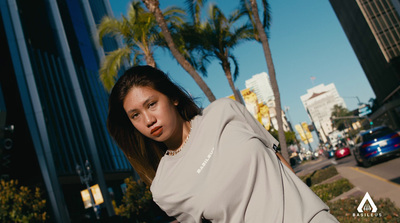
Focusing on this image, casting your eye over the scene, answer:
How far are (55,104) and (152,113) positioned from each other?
3765 cm

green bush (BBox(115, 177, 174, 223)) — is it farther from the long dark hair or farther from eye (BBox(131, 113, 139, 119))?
eye (BBox(131, 113, 139, 119))

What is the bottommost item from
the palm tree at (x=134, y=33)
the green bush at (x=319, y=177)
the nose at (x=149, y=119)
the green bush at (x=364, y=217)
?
the green bush at (x=319, y=177)

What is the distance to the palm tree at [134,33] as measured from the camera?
1244 centimetres

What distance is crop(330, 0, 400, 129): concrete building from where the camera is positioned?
5144 centimetres

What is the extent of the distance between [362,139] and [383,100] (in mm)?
52162

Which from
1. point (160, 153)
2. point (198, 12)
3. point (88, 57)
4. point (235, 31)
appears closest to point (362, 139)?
point (235, 31)

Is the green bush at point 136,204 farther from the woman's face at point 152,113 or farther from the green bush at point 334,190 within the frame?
the woman's face at point 152,113

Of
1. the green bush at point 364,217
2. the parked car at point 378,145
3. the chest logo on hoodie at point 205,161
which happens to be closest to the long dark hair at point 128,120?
the chest logo on hoodie at point 205,161

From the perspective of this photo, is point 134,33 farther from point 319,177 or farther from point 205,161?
point 205,161

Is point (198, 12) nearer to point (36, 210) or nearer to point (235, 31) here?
point (235, 31)

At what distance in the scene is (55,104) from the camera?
36188 mm

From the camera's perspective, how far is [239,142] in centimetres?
142

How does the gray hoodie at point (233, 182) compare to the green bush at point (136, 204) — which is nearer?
the gray hoodie at point (233, 182)
